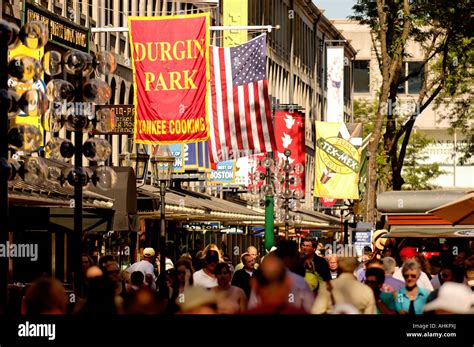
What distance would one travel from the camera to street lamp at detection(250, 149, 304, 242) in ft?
132

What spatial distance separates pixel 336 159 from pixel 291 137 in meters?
7.86

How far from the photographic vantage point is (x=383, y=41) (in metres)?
43.9

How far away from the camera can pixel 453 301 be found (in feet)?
35.9

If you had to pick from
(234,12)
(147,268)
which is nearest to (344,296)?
(147,268)

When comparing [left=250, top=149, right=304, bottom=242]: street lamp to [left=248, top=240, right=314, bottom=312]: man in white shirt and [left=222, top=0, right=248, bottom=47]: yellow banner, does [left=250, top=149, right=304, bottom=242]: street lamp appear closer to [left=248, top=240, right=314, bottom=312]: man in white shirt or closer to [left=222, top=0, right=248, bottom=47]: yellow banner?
[left=222, top=0, right=248, bottom=47]: yellow banner

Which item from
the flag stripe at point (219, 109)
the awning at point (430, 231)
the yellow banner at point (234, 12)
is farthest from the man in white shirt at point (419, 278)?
the yellow banner at point (234, 12)

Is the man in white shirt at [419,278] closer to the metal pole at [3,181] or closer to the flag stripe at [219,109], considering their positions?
the metal pole at [3,181]

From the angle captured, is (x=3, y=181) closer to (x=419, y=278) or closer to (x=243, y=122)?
(x=419, y=278)

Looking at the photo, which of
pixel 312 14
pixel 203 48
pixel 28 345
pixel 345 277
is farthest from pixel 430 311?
pixel 312 14

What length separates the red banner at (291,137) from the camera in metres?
51.9

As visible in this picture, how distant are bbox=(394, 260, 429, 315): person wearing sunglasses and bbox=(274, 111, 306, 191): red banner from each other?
37.3 m

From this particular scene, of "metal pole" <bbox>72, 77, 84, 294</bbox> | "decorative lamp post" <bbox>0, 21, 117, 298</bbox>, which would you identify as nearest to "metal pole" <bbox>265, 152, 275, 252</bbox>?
"decorative lamp post" <bbox>0, 21, 117, 298</bbox>

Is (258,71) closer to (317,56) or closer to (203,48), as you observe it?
(203,48)

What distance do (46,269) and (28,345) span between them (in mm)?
20458
